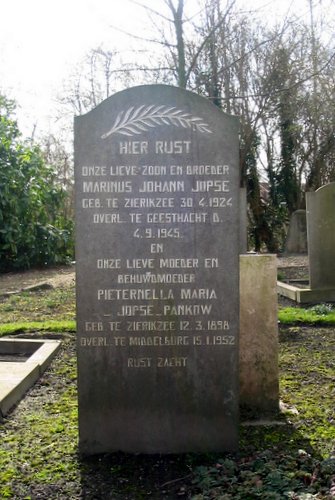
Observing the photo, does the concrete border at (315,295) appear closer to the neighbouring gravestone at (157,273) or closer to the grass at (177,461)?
the grass at (177,461)

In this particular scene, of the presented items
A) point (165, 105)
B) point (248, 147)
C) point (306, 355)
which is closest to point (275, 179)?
point (248, 147)

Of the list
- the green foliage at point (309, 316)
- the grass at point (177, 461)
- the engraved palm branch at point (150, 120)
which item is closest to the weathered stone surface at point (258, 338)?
the grass at point (177, 461)

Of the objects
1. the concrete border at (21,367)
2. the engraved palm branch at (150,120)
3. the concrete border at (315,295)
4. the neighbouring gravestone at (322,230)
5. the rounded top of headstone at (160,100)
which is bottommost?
the concrete border at (21,367)

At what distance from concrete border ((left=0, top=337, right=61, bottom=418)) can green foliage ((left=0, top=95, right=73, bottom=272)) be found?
9608 millimetres

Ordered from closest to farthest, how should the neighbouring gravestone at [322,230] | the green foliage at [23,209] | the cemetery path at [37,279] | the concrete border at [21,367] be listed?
the concrete border at [21,367], the neighbouring gravestone at [322,230], the cemetery path at [37,279], the green foliage at [23,209]

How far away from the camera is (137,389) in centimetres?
381

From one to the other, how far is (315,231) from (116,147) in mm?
6520

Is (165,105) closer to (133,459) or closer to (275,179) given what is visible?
(133,459)

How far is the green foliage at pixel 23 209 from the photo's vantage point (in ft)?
52.4

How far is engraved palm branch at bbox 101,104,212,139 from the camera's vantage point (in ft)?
12.2

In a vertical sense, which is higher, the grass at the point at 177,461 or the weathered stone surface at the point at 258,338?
the weathered stone surface at the point at 258,338

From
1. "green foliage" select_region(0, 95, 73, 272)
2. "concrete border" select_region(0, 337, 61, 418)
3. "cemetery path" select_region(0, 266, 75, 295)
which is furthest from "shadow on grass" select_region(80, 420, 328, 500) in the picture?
"green foliage" select_region(0, 95, 73, 272)

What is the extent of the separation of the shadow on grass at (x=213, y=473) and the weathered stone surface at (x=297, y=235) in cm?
1626

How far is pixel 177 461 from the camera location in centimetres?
369
